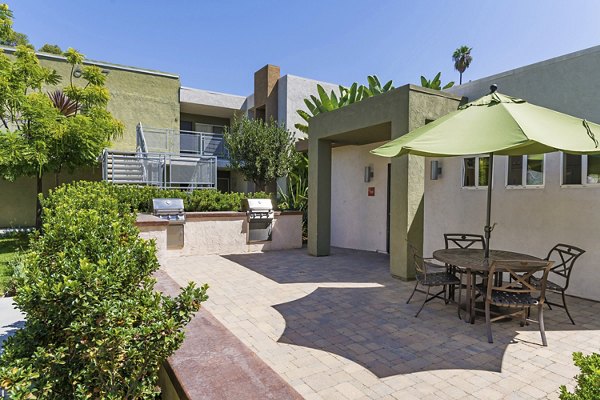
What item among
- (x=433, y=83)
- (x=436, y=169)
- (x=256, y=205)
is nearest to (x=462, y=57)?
(x=433, y=83)

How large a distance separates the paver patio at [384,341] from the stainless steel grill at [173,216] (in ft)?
8.52

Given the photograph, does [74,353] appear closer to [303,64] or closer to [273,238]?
[273,238]

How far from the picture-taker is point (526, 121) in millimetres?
4191

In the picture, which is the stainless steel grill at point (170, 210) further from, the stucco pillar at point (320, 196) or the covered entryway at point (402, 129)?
the covered entryway at point (402, 129)

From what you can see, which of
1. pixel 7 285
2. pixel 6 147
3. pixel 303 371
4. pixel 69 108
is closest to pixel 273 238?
pixel 7 285

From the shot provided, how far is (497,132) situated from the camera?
4047 mm

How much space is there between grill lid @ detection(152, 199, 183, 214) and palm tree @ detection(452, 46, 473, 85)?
1938 inches

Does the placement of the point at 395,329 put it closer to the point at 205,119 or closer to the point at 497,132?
the point at 497,132

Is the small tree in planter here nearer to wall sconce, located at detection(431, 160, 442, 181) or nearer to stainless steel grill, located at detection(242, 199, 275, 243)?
stainless steel grill, located at detection(242, 199, 275, 243)

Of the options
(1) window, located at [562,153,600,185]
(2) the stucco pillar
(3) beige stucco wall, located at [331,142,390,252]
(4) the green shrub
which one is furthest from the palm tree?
(4) the green shrub

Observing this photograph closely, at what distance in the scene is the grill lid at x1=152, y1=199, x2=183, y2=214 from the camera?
30.8ft

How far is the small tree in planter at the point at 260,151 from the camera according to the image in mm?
14133

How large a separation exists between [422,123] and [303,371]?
5616 mm

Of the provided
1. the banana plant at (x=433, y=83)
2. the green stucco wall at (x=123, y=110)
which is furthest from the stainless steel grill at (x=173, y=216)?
the green stucco wall at (x=123, y=110)
